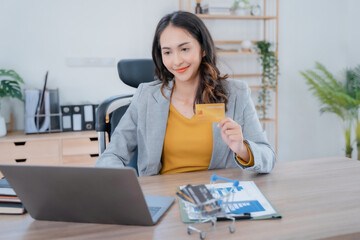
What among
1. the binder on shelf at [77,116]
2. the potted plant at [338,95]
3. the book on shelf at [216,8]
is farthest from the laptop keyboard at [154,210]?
the potted plant at [338,95]

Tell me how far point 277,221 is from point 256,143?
0.58m

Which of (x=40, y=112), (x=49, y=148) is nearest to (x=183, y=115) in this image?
(x=49, y=148)

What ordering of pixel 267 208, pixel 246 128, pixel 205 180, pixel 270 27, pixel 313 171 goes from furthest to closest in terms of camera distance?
pixel 270 27
pixel 246 128
pixel 313 171
pixel 205 180
pixel 267 208

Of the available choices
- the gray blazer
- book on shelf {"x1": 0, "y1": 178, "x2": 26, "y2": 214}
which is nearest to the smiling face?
the gray blazer

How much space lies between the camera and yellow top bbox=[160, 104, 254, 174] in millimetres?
1652

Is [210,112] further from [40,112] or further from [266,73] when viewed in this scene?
[266,73]

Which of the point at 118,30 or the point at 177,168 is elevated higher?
the point at 118,30

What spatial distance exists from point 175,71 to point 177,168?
0.43 m

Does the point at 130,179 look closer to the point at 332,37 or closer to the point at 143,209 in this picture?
the point at 143,209

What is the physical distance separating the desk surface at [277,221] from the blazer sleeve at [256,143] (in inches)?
1.7

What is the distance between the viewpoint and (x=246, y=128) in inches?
63.6

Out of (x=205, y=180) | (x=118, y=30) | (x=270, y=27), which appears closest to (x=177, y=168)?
(x=205, y=180)

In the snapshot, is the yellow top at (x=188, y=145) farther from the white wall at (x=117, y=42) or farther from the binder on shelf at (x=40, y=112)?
the white wall at (x=117, y=42)

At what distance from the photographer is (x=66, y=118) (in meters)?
3.31
